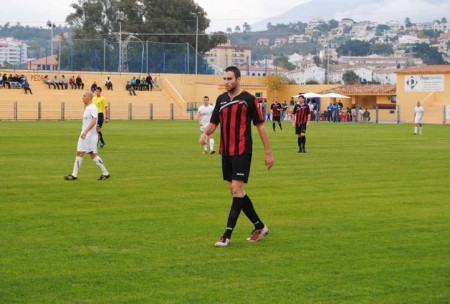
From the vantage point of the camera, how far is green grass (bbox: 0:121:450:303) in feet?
30.4

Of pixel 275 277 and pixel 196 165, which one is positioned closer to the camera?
pixel 275 277

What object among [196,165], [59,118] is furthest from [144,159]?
[59,118]

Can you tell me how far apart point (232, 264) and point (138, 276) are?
1.22 metres

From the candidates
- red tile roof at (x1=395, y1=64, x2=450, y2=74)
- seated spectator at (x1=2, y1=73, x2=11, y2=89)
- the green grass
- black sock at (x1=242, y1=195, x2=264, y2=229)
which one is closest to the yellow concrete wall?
red tile roof at (x1=395, y1=64, x2=450, y2=74)

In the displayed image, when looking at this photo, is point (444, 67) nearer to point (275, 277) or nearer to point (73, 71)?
point (73, 71)

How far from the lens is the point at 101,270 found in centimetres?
1012

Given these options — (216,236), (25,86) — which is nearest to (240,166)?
(216,236)

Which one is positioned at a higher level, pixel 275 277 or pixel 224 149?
pixel 224 149

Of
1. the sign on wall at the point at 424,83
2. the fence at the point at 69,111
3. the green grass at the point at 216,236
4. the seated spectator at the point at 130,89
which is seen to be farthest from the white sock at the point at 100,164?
the sign on wall at the point at 424,83

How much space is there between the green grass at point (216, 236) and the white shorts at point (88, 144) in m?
0.63

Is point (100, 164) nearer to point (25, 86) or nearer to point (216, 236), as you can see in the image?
point (216, 236)

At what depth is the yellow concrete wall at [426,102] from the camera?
76188 mm

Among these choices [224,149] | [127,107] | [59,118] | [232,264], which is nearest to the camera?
[232,264]

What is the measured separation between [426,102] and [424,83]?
7.87 feet
